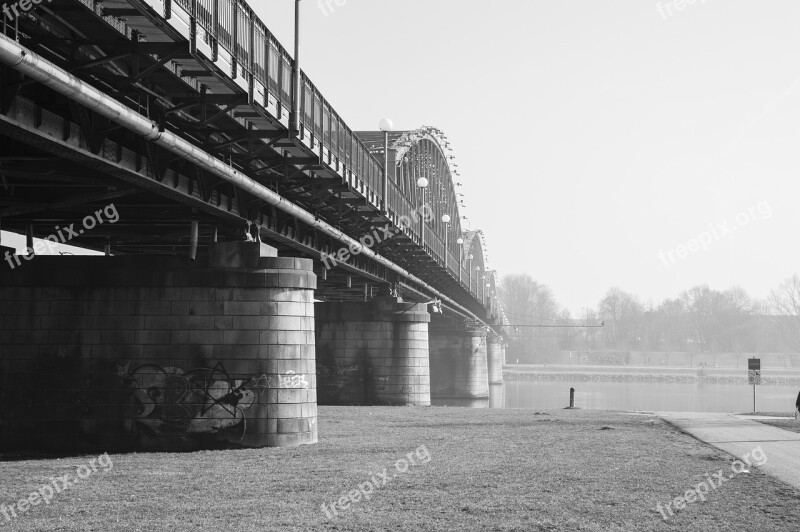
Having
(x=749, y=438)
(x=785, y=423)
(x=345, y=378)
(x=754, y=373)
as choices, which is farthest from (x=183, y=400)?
(x=754, y=373)

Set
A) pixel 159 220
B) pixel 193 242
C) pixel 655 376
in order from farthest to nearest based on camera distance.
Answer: pixel 655 376 → pixel 159 220 → pixel 193 242

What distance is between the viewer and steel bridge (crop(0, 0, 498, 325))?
1670cm

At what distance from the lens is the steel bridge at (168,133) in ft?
54.8

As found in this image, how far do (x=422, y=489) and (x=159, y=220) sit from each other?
12.8 m

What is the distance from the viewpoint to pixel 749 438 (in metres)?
31.8

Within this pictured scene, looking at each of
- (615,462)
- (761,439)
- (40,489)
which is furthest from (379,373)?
(40,489)

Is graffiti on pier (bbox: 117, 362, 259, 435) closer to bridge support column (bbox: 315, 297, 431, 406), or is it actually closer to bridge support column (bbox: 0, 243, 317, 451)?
bridge support column (bbox: 0, 243, 317, 451)

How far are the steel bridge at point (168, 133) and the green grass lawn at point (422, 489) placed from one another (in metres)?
5.70

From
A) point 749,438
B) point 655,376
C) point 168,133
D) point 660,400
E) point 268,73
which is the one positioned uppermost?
point 268,73

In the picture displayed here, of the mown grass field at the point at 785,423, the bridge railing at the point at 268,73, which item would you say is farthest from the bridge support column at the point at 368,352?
the mown grass field at the point at 785,423

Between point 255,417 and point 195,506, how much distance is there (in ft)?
31.0

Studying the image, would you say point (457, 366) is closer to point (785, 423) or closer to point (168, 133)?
point (785, 423)

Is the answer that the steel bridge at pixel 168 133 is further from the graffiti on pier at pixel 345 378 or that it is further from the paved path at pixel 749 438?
the paved path at pixel 749 438

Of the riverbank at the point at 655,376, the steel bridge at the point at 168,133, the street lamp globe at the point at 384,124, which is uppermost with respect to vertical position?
the street lamp globe at the point at 384,124
